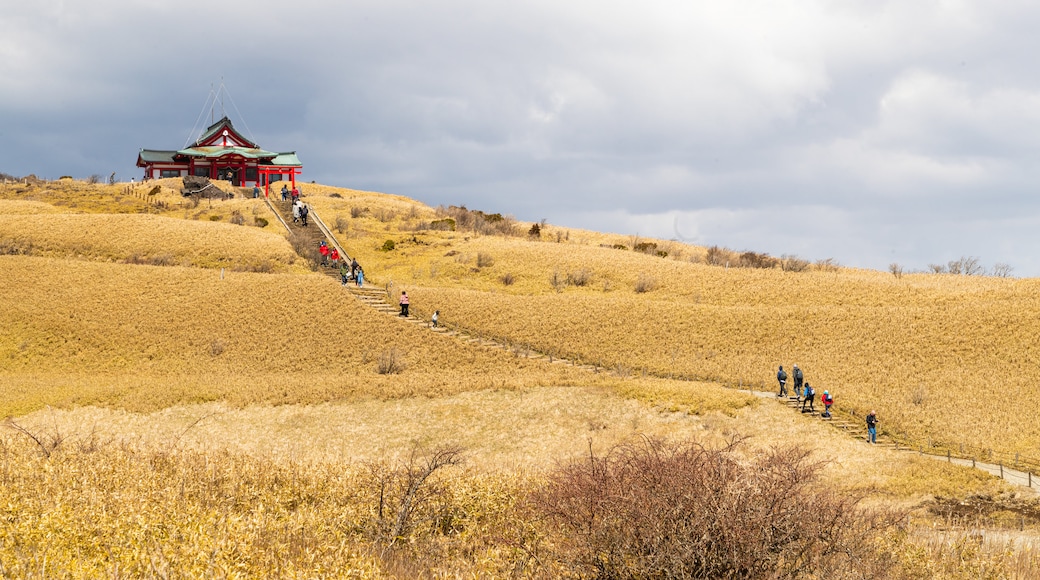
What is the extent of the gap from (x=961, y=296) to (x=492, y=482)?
4831 centimetres

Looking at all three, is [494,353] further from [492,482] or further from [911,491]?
[492,482]

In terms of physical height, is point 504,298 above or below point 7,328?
above

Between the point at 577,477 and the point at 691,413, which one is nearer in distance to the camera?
the point at 577,477

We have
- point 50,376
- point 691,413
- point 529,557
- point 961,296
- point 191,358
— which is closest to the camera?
point 529,557

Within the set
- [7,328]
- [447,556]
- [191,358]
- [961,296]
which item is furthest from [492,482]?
[961,296]

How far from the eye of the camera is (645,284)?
2414 inches

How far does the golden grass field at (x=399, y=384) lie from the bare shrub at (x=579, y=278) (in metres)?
0.30

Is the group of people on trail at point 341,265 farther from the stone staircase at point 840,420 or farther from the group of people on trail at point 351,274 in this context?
the stone staircase at point 840,420

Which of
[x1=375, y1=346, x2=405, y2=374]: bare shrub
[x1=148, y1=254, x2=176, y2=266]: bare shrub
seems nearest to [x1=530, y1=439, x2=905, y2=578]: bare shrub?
[x1=375, y1=346, x2=405, y2=374]: bare shrub

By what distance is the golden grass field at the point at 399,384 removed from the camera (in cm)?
1223

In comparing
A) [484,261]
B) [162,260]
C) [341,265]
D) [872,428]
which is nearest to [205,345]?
[341,265]

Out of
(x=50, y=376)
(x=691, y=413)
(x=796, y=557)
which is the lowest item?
(x=50, y=376)

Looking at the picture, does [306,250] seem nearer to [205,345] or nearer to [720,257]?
[205,345]

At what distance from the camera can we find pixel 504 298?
5450 centimetres
